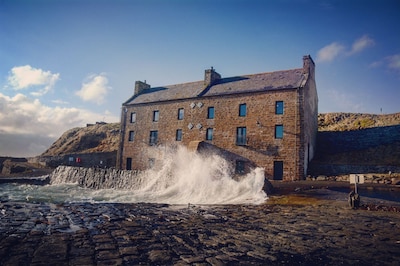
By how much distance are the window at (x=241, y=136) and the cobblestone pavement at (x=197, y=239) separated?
19163 millimetres

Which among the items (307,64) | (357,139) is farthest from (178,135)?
(357,139)

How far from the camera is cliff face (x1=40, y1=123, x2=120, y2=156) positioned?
46438mm

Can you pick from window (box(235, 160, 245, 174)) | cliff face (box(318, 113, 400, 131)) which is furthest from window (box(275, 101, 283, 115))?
cliff face (box(318, 113, 400, 131))

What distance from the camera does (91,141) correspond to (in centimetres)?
4931

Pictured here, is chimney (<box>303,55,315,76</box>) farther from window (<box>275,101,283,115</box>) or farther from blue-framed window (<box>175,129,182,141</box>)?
blue-framed window (<box>175,129,182,141</box>)

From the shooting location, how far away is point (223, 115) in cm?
2905

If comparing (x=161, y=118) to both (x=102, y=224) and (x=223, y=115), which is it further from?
(x=102, y=224)

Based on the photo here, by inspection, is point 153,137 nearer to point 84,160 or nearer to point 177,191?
point 84,160

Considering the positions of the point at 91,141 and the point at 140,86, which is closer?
the point at 140,86

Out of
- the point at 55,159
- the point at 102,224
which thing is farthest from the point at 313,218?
the point at 55,159

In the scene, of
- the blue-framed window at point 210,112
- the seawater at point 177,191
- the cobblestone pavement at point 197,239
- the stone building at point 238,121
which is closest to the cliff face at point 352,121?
the stone building at point 238,121

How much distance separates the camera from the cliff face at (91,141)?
4644cm

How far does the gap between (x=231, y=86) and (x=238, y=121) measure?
Result: 4883 millimetres

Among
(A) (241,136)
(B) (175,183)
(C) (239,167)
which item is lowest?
(B) (175,183)
